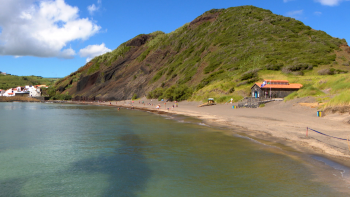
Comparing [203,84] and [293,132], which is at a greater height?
[203,84]

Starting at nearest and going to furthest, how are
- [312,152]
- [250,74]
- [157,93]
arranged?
[312,152] < [250,74] < [157,93]

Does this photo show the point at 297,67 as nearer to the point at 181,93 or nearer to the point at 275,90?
the point at 275,90

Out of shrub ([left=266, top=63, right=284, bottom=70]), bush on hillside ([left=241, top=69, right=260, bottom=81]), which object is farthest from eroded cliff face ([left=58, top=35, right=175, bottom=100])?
shrub ([left=266, top=63, right=284, bottom=70])

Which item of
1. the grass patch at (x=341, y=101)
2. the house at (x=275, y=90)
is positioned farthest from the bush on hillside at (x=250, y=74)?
the grass patch at (x=341, y=101)

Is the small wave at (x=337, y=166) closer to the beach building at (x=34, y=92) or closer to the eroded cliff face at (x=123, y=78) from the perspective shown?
the eroded cliff face at (x=123, y=78)

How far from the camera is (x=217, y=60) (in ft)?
270

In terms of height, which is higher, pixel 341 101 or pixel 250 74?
pixel 250 74

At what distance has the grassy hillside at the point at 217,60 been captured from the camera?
63.8 metres

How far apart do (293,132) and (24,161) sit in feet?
65.9

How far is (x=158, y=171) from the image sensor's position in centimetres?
1395

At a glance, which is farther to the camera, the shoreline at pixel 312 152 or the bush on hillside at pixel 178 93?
the bush on hillside at pixel 178 93

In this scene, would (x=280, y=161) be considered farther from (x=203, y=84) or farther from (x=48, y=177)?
(x=203, y=84)

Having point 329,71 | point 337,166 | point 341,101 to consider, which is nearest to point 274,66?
point 329,71

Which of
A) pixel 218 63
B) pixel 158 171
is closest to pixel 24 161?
pixel 158 171
